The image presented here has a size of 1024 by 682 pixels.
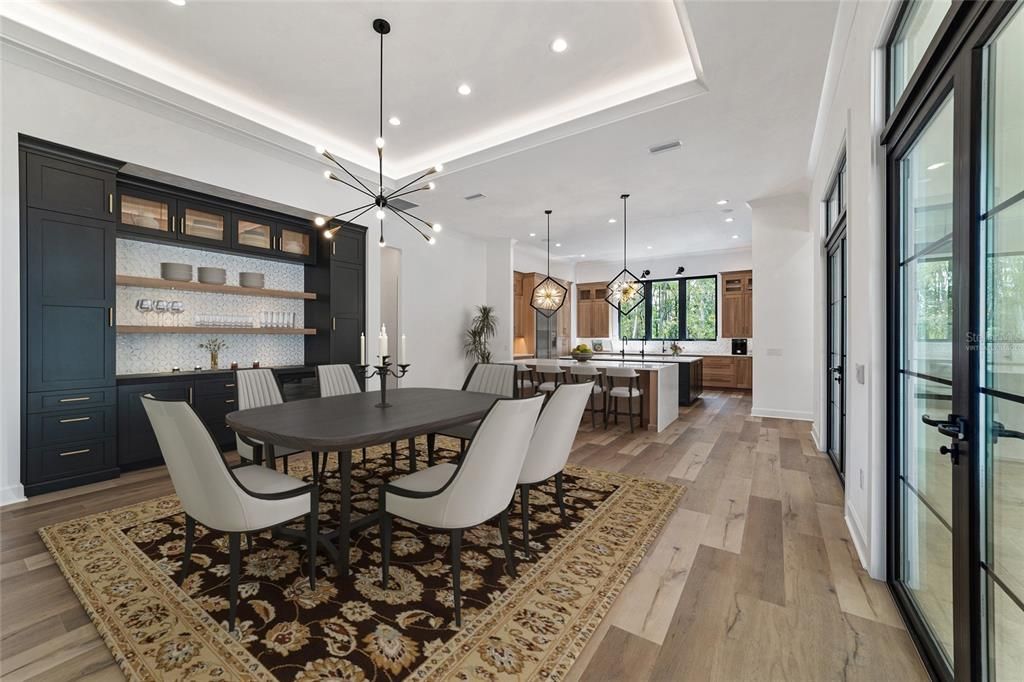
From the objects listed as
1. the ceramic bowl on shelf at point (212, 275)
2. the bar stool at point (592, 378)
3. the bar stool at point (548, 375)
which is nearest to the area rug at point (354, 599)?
the ceramic bowl on shelf at point (212, 275)

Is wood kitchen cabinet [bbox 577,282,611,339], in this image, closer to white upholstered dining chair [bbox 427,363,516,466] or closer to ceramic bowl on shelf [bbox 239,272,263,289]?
white upholstered dining chair [bbox 427,363,516,466]

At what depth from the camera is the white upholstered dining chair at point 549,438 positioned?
236 cm

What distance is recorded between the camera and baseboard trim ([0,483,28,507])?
303 cm

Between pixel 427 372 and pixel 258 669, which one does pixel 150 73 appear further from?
pixel 427 372

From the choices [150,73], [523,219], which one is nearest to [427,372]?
[523,219]

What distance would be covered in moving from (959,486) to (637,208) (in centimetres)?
580

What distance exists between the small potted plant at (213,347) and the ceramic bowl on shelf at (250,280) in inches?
26.5

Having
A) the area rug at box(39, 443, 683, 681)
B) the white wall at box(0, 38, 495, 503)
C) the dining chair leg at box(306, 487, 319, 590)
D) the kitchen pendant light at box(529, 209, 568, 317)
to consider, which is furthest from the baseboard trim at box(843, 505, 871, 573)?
the white wall at box(0, 38, 495, 503)

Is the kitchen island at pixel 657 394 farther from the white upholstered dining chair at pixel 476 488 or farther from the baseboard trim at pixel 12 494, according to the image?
the baseboard trim at pixel 12 494

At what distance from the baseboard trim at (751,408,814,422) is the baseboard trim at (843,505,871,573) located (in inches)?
142

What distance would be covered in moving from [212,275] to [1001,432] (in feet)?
18.3

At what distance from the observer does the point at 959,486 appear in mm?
1334

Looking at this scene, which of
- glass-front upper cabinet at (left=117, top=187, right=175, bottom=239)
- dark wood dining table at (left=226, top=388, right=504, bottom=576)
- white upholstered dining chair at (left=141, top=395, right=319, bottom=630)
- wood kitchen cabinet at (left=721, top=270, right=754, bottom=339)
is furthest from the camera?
wood kitchen cabinet at (left=721, top=270, right=754, bottom=339)

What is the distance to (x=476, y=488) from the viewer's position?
1.83 metres
